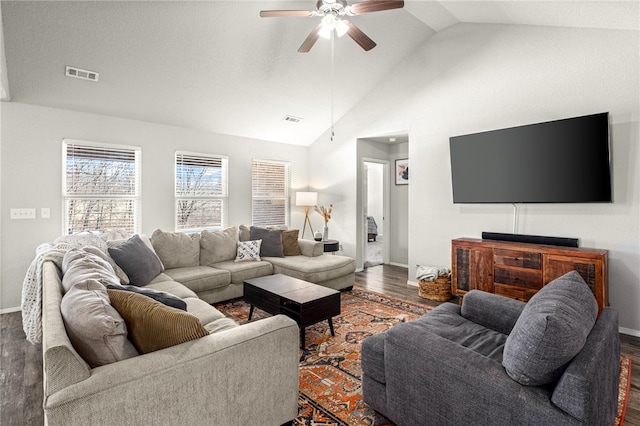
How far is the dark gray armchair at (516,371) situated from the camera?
1.23m

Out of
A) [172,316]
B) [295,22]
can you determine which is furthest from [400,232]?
[172,316]

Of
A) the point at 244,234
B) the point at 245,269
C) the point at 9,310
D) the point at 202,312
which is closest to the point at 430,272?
the point at 245,269

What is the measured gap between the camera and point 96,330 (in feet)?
4.14

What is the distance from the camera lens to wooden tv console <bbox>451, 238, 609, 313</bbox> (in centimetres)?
292

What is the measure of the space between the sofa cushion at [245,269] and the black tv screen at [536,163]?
8.60 ft

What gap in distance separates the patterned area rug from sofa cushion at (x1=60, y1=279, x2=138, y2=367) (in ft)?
3.61

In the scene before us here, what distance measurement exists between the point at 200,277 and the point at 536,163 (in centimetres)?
383

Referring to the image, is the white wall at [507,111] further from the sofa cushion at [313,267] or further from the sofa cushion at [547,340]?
the sofa cushion at [547,340]

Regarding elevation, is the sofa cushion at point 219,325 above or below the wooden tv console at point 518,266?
below

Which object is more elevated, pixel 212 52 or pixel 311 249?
pixel 212 52

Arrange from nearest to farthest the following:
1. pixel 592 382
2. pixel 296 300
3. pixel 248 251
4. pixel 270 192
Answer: pixel 592 382 < pixel 296 300 < pixel 248 251 < pixel 270 192

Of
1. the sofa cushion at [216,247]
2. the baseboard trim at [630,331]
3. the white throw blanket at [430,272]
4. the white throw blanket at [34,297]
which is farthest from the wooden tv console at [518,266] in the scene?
the white throw blanket at [34,297]

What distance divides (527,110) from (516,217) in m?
1.21

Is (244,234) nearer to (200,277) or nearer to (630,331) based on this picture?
(200,277)
